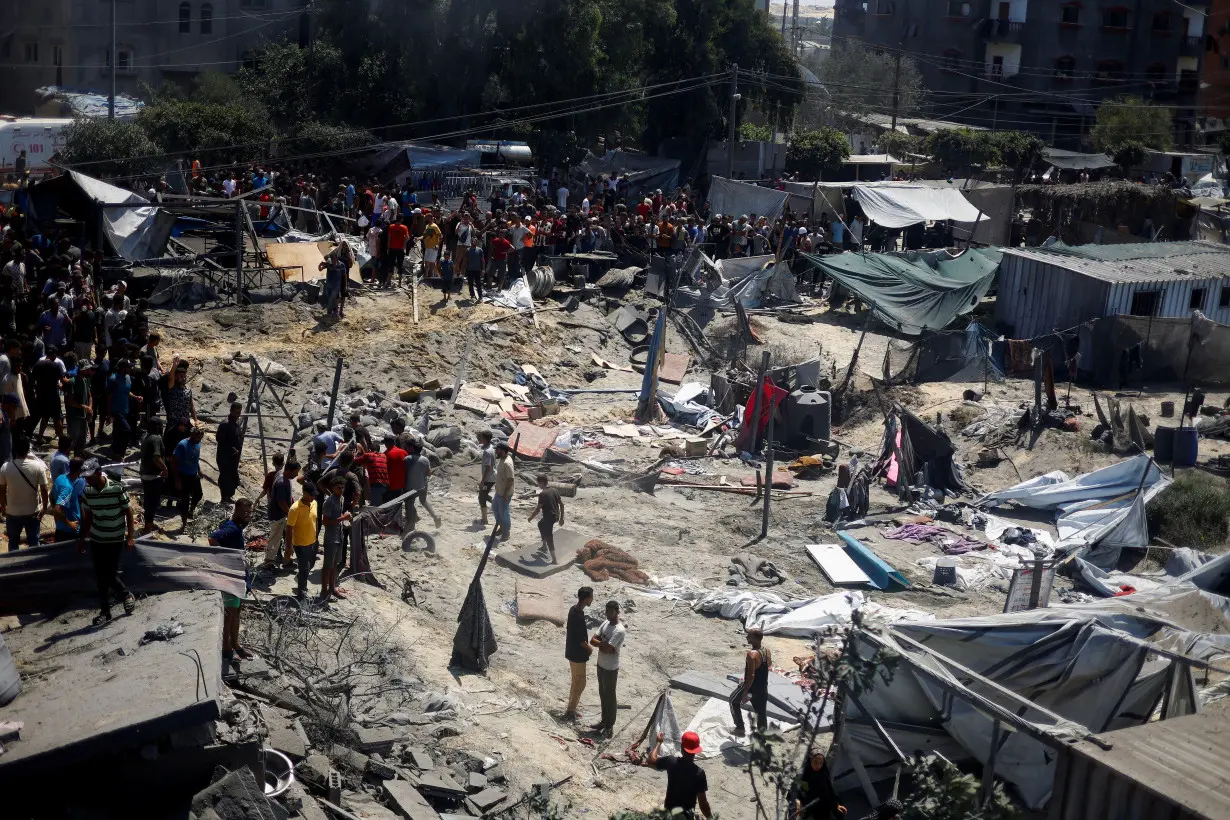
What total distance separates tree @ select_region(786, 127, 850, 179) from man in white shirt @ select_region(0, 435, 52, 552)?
109ft

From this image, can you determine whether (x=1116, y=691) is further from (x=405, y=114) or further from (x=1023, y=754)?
(x=405, y=114)

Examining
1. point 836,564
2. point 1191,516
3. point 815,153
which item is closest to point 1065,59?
point 815,153

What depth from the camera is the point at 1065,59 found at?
61000mm

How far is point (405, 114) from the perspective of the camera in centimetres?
3547

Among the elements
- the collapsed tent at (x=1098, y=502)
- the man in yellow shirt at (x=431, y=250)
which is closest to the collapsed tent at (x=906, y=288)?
the collapsed tent at (x=1098, y=502)

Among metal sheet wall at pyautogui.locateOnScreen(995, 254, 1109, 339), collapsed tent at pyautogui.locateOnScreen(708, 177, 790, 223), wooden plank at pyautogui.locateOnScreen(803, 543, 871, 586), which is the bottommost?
wooden plank at pyautogui.locateOnScreen(803, 543, 871, 586)

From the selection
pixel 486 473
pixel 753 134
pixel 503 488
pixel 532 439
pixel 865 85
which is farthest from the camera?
pixel 865 85

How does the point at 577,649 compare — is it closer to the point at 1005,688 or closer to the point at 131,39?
the point at 1005,688

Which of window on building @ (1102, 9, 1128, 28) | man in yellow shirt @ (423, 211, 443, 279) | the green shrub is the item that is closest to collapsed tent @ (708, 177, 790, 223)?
man in yellow shirt @ (423, 211, 443, 279)

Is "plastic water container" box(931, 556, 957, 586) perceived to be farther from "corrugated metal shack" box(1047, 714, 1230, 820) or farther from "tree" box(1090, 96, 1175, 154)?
"tree" box(1090, 96, 1175, 154)

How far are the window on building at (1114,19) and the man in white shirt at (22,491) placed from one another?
6103 cm

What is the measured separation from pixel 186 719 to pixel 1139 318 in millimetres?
20122

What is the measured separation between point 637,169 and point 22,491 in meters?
30.2

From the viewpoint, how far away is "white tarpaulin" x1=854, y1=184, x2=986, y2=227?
30.4 metres
